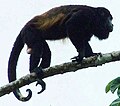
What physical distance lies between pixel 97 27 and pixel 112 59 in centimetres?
133

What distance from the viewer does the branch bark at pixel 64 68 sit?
403 cm

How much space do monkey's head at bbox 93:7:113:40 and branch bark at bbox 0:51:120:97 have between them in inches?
47.8

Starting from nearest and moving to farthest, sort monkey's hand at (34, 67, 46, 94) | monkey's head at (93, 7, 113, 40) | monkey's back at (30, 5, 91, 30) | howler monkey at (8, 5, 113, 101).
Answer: monkey's hand at (34, 67, 46, 94) < howler monkey at (8, 5, 113, 101) < monkey's back at (30, 5, 91, 30) < monkey's head at (93, 7, 113, 40)

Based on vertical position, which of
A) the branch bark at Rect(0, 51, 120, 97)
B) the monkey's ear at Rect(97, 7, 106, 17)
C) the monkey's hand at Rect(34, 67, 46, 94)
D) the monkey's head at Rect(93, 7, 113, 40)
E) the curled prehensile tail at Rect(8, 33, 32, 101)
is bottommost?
the branch bark at Rect(0, 51, 120, 97)

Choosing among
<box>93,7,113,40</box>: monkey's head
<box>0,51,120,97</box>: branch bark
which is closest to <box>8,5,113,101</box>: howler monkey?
<box>93,7,113,40</box>: monkey's head

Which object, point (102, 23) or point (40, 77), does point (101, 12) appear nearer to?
point (102, 23)

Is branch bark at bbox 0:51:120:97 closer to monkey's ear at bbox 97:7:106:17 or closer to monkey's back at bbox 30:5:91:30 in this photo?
monkey's back at bbox 30:5:91:30

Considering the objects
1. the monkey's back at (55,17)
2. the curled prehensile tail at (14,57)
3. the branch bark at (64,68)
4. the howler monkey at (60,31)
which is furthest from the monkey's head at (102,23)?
the branch bark at (64,68)

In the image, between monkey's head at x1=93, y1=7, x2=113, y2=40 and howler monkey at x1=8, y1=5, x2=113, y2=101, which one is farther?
monkey's head at x1=93, y1=7, x2=113, y2=40

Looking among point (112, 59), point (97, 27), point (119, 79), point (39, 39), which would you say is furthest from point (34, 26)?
point (119, 79)

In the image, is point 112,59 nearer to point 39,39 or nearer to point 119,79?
point 119,79

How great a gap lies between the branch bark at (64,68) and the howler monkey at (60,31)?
60cm

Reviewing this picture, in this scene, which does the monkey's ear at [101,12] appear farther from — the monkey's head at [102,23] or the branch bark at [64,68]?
the branch bark at [64,68]

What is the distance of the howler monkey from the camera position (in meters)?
5.05
